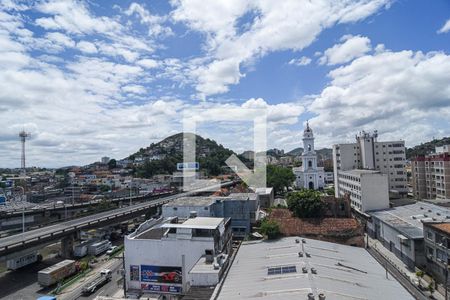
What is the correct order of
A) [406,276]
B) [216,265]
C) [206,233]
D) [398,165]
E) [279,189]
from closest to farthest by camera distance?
[216,265] < [206,233] < [406,276] < [398,165] < [279,189]

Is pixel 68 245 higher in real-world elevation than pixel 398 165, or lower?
lower

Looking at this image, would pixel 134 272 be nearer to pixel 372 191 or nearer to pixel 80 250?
pixel 80 250

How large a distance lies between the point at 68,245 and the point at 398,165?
42.8 metres

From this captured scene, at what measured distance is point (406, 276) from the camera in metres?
20.5

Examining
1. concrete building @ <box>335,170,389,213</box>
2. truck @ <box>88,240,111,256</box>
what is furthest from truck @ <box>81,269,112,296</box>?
concrete building @ <box>335,170,389,213</box>

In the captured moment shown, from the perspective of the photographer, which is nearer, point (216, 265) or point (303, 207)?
point (216, 265)

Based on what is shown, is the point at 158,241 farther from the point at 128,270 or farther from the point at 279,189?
the point at 279,189

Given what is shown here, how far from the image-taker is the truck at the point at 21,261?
2414cm

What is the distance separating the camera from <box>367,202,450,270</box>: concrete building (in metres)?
21.6

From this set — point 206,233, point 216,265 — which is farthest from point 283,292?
point 206,233

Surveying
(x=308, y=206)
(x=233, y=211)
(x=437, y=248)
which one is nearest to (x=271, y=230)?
(x=233, y=211)

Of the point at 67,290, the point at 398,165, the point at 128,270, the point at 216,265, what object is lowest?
the point at 67,290

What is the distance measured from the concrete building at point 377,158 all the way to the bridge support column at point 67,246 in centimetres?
3519

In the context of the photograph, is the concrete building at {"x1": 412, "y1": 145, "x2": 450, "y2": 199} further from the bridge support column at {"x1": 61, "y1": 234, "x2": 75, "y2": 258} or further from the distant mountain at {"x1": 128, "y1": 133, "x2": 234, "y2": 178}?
the bridge support column at {"x1": 61, "y1": 234, "x2": 75, "y2": 258}
